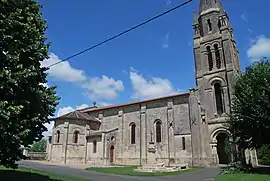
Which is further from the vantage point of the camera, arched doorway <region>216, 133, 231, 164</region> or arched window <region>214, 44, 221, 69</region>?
arched window <region>214, 44, 221, 69</region>

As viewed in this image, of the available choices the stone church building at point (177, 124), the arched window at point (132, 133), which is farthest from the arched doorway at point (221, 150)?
the arched window at point (132, 133)

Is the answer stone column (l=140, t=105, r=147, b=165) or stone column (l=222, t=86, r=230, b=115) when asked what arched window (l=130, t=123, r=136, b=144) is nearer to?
stone column (l=140, t=105, r=147, b=165)

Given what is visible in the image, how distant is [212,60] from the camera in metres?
32.1

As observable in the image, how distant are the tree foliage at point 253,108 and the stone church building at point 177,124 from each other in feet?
24.6

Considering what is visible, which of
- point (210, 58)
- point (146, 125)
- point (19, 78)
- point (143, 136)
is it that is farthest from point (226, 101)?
point (19, 78)

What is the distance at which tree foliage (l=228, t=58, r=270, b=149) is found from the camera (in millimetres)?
18469

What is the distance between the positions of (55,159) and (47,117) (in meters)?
26.1

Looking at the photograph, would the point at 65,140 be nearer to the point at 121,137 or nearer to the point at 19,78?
the point at 121,137

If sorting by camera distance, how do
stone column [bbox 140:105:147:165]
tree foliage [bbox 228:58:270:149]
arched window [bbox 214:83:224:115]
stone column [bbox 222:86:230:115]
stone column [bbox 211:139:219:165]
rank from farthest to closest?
1. stone column [bbox 140:105:147:165]
2. arched window [bbox 214:83:224:115]
3. stone column [bbox 222:86:230:115]
4. stone column [bbox 211:139:219:165]
5. tree foliage [bbox 228:58:270:149]

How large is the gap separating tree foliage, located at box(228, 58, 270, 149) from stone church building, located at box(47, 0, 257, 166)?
7487mm

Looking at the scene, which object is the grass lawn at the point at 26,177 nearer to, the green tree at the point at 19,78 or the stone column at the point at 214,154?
the green tree at the point at 19,78

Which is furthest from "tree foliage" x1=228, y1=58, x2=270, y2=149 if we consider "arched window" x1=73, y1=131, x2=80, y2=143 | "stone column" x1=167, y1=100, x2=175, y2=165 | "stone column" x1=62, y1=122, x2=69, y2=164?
"stone column" x1=62, y1=122, x2=69, y2=164

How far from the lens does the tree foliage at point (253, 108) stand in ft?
60.6

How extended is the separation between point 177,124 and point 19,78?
25257 millimetres
